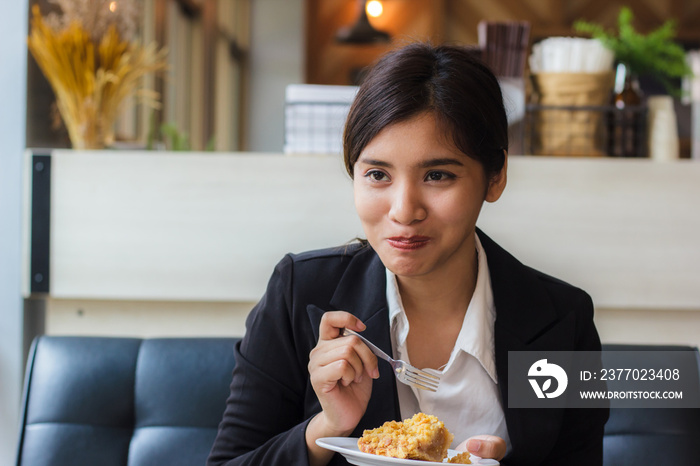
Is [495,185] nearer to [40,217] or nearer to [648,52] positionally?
[648,52]

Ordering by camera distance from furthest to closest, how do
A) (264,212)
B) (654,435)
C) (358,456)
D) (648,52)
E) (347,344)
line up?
(648,52)
(264,212)
(654,435)
(347,344)
(358,456)

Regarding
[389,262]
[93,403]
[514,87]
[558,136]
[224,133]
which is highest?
[224,133]

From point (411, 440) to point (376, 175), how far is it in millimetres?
366

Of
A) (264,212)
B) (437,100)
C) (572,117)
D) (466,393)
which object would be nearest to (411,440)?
(466,393)

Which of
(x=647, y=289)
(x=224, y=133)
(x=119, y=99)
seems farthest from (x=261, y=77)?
(x=647, y=289)

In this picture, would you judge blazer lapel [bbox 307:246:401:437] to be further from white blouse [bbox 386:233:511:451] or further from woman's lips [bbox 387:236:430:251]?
woman's lips [bbox 387:236:430:251]

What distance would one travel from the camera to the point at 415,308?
48.4 inches

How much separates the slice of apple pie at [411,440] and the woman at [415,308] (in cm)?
6

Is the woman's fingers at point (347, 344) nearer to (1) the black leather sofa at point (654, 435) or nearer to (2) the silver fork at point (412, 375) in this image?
(2) the silver fork at point (412, 375)

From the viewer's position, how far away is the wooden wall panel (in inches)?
256

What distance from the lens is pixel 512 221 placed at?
68.2 inches

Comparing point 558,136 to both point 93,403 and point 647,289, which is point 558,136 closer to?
point 647,289

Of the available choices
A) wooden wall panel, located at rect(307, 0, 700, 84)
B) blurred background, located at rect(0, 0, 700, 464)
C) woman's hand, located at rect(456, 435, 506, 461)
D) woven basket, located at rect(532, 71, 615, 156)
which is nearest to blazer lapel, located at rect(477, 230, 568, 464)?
woman's hand, located at rect(456, 435, 506, 461)

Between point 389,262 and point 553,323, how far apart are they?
13.1 inches
